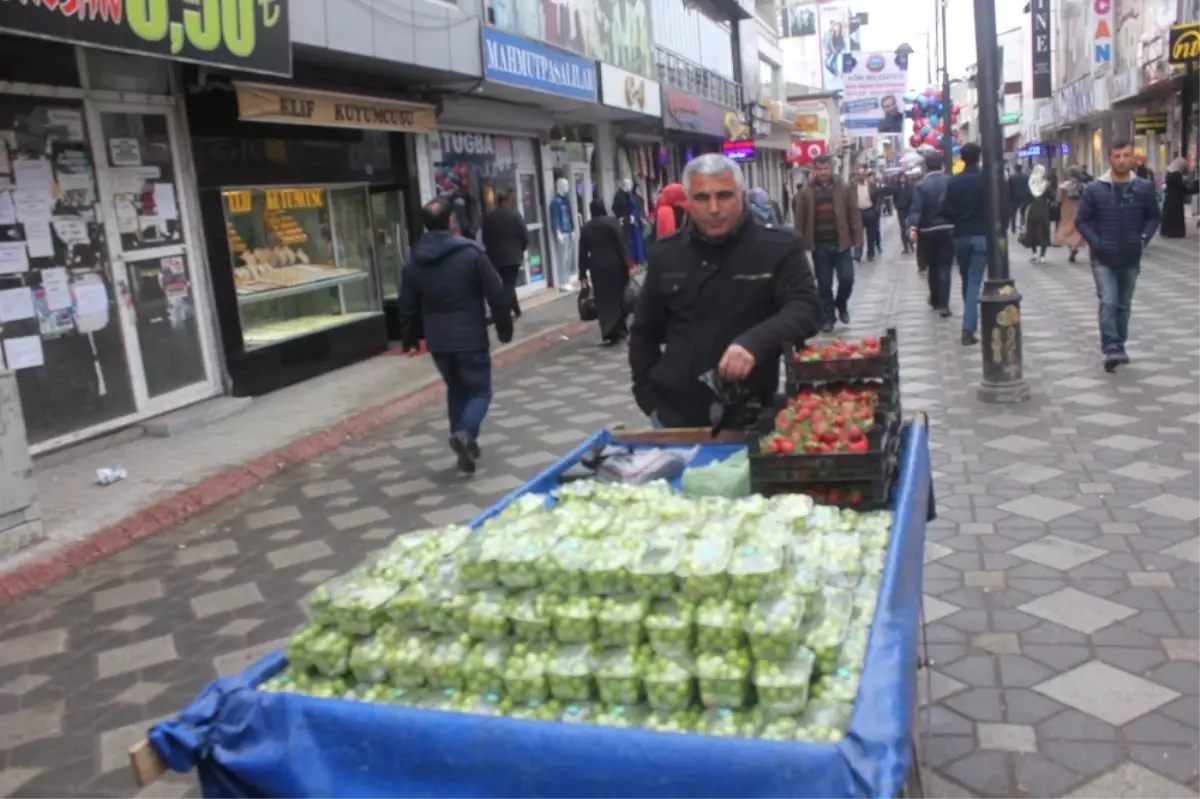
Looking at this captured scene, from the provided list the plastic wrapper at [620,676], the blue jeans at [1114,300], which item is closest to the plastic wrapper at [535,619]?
the plastic wrapper at [620,676]

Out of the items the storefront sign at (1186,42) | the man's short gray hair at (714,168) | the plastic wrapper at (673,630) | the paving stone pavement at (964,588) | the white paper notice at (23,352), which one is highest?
the storefront sign at (1186,42)

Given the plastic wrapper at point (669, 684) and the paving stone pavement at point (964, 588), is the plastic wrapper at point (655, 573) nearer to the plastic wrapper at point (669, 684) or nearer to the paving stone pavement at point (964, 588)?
the plastic wrapper at point (669, 684)

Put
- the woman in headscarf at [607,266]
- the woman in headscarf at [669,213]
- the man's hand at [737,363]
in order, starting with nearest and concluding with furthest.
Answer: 1. the man's hand at [737,363]
2. the woman in headscarf at [669,213]
3. the woman in headscarf at [607,266]

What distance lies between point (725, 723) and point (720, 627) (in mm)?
176

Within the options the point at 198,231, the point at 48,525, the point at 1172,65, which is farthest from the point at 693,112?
the point at 48,525

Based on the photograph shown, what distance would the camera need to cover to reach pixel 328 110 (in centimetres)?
1027

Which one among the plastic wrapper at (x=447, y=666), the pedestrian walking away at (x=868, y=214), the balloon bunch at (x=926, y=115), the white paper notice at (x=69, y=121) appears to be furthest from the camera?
the balloon bunch at (x=926, y=115)

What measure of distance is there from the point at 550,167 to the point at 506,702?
17.6m

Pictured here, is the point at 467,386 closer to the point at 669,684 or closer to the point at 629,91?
the point at 669,684

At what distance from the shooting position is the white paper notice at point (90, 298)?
26.8 feet

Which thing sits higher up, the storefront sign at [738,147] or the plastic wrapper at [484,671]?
the storefront sign at [738,147]

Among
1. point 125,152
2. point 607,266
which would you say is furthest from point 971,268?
point 125,152

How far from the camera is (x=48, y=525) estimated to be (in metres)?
6.26

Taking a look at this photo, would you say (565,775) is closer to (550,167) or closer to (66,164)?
(66,164)
